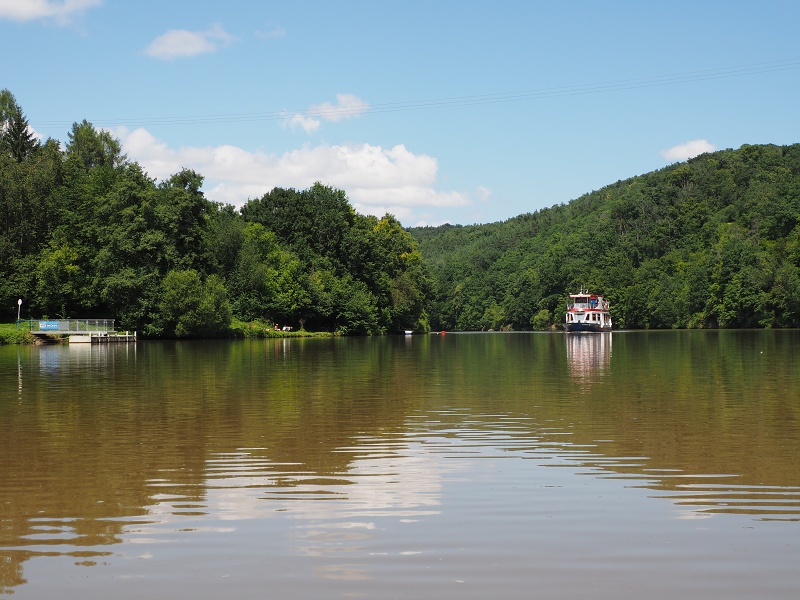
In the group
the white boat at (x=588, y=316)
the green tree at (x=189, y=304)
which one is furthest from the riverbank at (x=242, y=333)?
the white boat at (x=588, y=316)

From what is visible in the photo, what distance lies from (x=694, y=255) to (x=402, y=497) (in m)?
162

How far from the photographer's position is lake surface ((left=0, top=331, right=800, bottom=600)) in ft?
24.8

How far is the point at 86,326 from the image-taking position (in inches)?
3147

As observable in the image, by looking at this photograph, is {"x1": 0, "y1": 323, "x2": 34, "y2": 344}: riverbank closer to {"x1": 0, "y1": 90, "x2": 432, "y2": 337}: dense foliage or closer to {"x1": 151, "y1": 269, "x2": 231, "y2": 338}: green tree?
{"x1": 0, "y1": 90, "x2": 432, "y2": 337}: dense foliage

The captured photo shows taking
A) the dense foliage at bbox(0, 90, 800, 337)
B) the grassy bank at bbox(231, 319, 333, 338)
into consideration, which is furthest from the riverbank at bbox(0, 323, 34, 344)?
the grassy bank at bbox(231, 319, 333, 338)

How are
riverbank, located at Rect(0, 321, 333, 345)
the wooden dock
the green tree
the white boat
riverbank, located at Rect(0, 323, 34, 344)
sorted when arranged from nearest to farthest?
riverbank, located at Rect(0, 323, 34, 344), riverbank, located at Rect(0, 321, 333, 345), the wooden dock, the green tree, the white boat

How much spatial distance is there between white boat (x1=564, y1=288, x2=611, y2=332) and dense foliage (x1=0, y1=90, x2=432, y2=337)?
2537cm

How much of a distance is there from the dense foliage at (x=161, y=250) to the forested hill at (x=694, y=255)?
33.0m

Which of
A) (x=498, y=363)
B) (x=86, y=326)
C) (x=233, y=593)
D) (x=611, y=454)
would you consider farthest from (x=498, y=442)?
(x=86, y=326)

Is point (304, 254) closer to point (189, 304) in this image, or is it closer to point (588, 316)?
point (189, 304)

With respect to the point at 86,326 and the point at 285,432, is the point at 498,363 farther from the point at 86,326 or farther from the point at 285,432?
the point at 86,326

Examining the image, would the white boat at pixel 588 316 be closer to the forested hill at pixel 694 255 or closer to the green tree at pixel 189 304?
the forested hill at pixel 694 255

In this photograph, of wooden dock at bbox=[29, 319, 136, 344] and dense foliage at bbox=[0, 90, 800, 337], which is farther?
dense foliage at bbox=[0, 90, 800, 337]

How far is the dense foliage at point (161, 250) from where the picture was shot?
86562 mm
